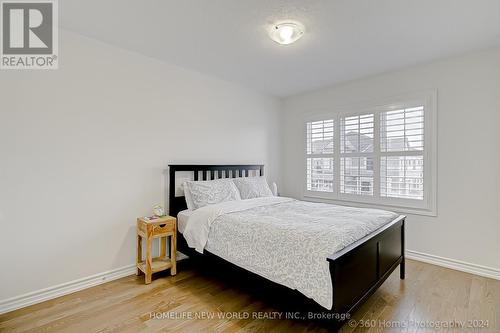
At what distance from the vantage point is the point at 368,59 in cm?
301

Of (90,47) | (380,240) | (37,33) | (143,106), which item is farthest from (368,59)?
(37,33)

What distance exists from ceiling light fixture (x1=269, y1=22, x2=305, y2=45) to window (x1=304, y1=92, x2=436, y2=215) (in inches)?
76.1

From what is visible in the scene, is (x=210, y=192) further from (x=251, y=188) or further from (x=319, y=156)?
(x=319, y=156)

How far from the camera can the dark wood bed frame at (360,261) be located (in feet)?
5.41

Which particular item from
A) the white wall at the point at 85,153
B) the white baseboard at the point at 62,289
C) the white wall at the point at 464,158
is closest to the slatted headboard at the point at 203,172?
the white wall at the point at 85,153

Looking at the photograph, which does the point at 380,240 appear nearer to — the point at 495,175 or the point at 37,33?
the point at 495,175

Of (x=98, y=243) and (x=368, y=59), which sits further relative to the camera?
(x=368, y=59)

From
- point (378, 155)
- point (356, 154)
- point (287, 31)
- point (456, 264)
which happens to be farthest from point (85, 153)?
point (456, 264)

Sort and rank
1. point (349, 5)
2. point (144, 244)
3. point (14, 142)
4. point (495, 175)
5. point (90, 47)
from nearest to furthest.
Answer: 1. point (349, 5)
2. point (14, 142)
3. point (90, 47)
4. point (495, 175)
5. point (144, 244)

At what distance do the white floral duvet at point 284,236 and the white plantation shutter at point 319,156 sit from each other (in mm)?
1343

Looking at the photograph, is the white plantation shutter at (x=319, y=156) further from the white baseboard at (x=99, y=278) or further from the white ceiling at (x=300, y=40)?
the white baseboard at (x=99, y=278)

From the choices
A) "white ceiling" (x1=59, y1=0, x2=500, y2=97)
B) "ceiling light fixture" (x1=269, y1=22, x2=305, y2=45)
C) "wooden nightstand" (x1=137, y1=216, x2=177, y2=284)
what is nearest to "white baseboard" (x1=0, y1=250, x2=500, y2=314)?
"wooden nightstand" (x1=137, y1=216, x2=177, y2=284)

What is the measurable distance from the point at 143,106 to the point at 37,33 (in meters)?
1.08

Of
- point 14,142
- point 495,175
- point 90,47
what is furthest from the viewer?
point 495,175
